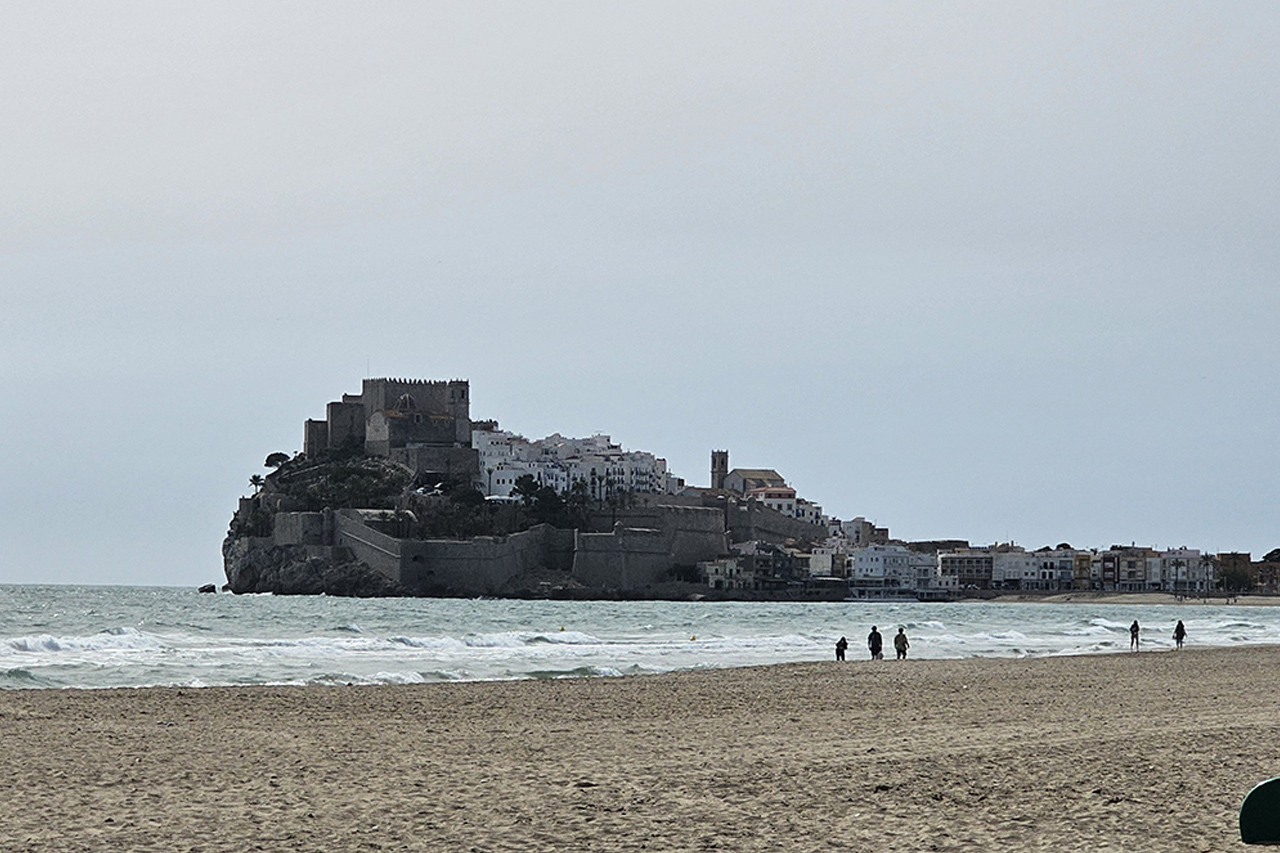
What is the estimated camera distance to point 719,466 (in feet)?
461

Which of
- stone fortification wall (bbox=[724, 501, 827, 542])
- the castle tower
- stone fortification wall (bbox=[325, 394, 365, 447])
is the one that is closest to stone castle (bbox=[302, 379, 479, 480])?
stone fortification wall (bbox=[325, 394, 365, 447])

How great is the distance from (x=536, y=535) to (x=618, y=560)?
5.03 metres

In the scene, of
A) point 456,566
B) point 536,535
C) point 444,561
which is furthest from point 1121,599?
point 444,561

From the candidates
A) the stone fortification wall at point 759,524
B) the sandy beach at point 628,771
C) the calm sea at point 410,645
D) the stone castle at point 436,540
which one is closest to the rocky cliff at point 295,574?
the stone castle at point 436,540

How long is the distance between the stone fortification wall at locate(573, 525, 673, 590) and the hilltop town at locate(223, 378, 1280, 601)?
0.08m

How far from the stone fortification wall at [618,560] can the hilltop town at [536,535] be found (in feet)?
0.26

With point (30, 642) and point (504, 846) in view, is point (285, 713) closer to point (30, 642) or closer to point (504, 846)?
point (504, 846)

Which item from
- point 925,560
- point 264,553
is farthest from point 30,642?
point 925,560

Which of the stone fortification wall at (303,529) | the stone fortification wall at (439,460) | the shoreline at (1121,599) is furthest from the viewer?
the shoreline at (1121,599)

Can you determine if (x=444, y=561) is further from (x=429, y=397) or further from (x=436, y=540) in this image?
(x=429, y=397)

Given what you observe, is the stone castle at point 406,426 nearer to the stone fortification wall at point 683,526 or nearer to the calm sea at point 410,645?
the stone fortification wall at point 683,526

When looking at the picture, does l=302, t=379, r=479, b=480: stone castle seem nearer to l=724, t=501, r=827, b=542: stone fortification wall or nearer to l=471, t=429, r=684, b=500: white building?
l=471, t=429, r=684, b=500: white building

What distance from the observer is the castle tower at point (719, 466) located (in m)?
137

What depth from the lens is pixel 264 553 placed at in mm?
93562
